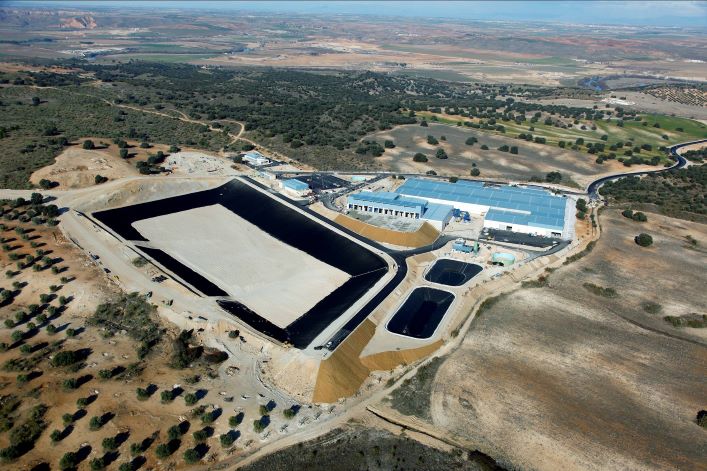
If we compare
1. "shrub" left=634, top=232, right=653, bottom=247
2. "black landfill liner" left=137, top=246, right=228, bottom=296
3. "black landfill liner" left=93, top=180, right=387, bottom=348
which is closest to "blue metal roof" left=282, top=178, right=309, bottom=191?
"black landfill liner" left=93, top=180, right=387, bottom=348

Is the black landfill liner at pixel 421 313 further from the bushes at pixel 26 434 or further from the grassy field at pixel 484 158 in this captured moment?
the grassy field at pixel 484 158

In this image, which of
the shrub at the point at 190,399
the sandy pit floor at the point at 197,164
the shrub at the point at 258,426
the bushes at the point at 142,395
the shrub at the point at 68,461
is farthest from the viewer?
the sandy pit floor at the point at 197,164

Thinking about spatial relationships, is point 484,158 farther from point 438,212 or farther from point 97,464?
point 97,464

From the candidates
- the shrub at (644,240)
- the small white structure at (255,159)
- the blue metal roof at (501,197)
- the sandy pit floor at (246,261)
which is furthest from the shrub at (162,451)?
the small white structure at (255,159)

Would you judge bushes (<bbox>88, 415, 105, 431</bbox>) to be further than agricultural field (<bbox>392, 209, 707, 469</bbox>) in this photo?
No

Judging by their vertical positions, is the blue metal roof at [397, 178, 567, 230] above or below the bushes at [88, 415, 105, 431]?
above

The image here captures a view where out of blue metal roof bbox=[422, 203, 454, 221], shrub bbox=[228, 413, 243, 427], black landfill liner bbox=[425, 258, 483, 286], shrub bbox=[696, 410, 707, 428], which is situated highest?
blue metal roof bbox=[422, 203, 454, 221]

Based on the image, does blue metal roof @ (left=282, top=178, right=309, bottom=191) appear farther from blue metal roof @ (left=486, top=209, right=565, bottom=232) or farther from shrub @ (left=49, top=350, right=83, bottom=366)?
shrub @ (left=49, top=350, right=83, bottom=366)

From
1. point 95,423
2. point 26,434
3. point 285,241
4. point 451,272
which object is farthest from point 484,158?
point 26,434
